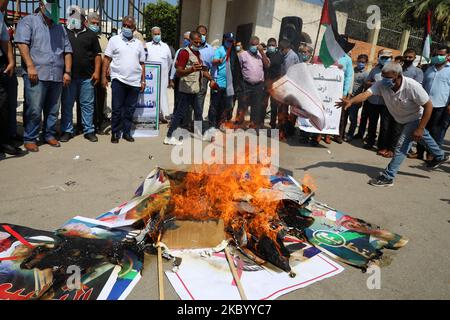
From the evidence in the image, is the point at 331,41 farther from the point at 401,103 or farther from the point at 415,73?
the point at 415,73

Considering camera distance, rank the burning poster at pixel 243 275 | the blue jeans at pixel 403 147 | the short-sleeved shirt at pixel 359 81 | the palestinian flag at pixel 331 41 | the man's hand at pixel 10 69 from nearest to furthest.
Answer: the burning poster at pixel 243 275
the man's hand at pixel 10 69
the blue jeans at pixel 403 147
the palestinian flag at pixel 331 41
the short-sleeved shirt at pixel 359 81

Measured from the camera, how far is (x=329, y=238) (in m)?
3.76

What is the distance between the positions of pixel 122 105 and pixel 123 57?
87 centimetres

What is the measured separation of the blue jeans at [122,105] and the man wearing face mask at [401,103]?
3726mm

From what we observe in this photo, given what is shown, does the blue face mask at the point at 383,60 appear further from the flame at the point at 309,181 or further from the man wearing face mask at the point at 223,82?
the flame at the point at 309,181

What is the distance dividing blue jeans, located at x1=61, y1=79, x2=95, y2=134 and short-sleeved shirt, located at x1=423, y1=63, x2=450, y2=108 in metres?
6.65

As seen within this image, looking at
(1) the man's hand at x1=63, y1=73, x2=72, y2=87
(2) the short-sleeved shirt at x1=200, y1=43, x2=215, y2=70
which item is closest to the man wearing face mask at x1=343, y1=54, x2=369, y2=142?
(2) the short-sleeved shirt at x1=200, y1=43, x2=215, y2=70

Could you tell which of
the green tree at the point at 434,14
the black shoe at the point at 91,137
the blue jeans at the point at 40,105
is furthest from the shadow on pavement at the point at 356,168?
the green tree at the point at 434,14

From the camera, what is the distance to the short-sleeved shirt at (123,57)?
6.39 meters

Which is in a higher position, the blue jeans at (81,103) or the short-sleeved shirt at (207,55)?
the short-sleeved shirt at (207,55)
